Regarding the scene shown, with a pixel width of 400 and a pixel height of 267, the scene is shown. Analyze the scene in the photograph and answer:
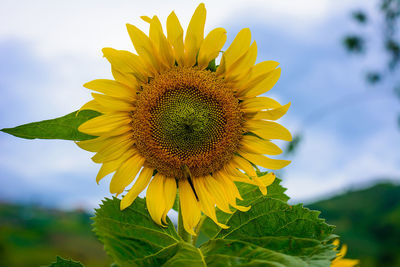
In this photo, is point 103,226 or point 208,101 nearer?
point 103,226

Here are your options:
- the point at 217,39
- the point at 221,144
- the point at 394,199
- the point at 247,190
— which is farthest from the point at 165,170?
the point at 394,199

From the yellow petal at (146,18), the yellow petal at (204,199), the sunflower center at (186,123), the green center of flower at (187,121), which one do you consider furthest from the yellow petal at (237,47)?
the yellow petal at (204,199)

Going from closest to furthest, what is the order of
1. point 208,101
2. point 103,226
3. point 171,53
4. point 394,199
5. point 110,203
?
point 103,226
point 110,203
point 171,53
point 208,101
point 394,199

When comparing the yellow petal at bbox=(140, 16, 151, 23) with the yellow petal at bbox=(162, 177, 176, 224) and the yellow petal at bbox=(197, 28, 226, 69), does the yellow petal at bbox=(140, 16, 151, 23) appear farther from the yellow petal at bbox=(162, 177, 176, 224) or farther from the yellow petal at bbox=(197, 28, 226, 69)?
the yellow petal at bbox=(162, 177, 176, 224)

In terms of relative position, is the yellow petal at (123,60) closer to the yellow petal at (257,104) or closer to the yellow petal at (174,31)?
the yellow petal at (174,31)

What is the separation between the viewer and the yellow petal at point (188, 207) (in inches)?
69.5

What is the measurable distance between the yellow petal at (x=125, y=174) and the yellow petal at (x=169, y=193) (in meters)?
0.15

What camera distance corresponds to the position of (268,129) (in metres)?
1.86

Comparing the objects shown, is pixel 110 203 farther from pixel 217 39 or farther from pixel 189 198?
pixel 217 39

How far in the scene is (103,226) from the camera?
1547 millimetres

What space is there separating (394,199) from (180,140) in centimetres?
2164

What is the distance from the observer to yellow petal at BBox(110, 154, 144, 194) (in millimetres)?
1780

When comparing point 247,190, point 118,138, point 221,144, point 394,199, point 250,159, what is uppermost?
point 118,138

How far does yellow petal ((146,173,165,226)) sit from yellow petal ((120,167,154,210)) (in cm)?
3
